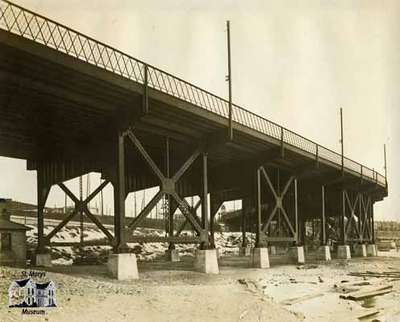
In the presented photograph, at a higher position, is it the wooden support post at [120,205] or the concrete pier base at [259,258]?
the wooden support post at [120,205]

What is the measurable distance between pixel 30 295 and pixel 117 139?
30.0ft

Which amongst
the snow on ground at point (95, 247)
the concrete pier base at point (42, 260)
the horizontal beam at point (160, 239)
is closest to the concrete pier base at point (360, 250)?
the snow on ground at point (95, 247)

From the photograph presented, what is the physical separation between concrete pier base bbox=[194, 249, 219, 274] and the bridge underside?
523mm

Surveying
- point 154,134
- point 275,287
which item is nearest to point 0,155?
point 154,134

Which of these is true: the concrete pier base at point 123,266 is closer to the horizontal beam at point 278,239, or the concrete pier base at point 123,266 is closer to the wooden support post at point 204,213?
the wooden support post at point 204,213

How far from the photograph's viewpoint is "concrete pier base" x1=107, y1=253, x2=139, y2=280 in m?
18.4

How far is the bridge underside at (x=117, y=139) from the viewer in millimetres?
16422

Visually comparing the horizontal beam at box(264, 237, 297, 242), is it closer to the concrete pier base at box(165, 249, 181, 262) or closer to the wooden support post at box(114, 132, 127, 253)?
the concrete pier base at box(165, 249, 181, 262)

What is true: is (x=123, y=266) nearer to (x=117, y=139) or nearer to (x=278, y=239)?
(x=117, y=139)

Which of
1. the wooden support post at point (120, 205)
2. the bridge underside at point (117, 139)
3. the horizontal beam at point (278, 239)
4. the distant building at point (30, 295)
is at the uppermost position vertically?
the bridge underside at point (117, 139)

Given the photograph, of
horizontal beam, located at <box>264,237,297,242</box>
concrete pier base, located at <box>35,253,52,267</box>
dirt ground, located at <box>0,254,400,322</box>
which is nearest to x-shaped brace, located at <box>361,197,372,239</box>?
horizontal beam, located at <box>264,237,297,242</box>

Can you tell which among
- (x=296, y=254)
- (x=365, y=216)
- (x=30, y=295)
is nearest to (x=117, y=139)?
(x=30, y=295)

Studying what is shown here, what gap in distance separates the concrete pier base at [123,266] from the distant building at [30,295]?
255 inches

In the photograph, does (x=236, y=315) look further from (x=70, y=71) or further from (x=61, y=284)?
(x=70, y=71)
